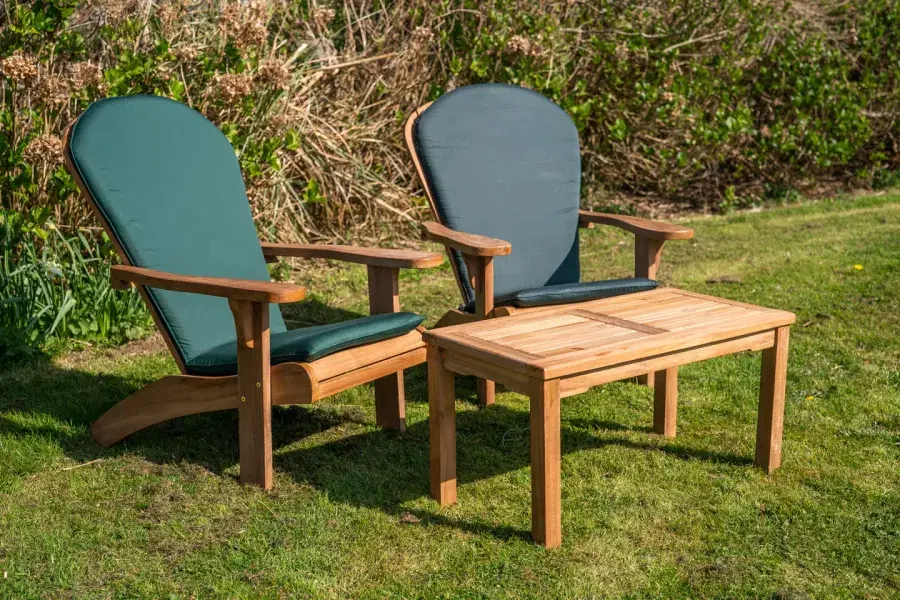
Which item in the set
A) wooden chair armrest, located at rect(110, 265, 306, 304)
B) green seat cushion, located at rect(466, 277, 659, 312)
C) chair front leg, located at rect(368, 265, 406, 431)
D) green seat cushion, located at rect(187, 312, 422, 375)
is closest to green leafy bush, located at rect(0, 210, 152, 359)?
wooden chair armrest, located at rect(110, 265, 306, 304)

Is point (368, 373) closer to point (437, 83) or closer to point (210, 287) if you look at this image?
point (210, 287)

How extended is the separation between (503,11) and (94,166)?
12.9 feet

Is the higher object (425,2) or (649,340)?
(425,2)

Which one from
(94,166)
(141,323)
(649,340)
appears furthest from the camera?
(141,323)

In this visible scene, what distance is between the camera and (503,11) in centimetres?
655

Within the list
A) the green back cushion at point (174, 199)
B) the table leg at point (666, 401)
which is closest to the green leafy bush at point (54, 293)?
the green back cushion at point (174, 199)

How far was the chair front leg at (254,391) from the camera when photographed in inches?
113

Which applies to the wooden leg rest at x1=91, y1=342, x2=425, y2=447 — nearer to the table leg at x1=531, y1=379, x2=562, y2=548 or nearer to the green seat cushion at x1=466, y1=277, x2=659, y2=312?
the green seat cushion at x1=466, y1=277, x2=659, y2=312

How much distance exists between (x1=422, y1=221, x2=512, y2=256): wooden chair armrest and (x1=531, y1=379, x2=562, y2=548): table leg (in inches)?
38.0

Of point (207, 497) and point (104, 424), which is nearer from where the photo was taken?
point (207, 497)

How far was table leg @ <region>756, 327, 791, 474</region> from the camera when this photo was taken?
9.98 ft

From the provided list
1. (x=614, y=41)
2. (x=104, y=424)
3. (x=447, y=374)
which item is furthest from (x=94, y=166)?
(x=614, y=41)

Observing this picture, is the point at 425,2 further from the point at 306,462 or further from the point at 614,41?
the point at 306,462

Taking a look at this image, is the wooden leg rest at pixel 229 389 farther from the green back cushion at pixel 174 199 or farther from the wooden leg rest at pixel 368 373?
the green back cushion at pixel 174 199
